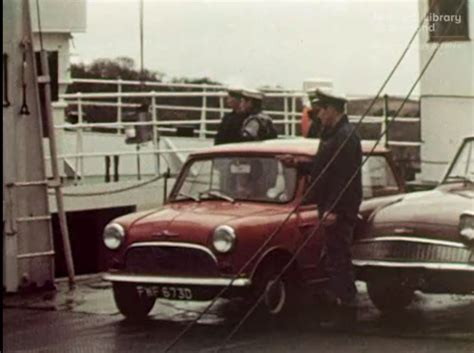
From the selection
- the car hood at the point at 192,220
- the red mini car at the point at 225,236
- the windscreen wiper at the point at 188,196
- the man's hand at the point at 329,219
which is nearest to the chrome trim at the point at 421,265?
the man's hand at the point at 329,219

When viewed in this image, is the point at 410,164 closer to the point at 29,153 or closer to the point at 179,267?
the point at 29,153

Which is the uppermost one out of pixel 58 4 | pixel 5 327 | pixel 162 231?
pixel 58 4

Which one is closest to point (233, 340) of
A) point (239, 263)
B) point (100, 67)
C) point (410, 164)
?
point (239, 263)

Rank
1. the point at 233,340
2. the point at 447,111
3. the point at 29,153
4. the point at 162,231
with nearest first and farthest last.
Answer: the point at 233,340 → the point at 162,231 → the point at 29,153 → the point at 447,111

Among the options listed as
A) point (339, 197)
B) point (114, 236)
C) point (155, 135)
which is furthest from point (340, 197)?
point (155, 135)

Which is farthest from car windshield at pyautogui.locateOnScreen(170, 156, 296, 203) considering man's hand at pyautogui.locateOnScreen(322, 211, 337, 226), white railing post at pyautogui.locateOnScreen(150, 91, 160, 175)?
white railing post at pyautogui.locateOnScreen(150, 91, 160, 175)

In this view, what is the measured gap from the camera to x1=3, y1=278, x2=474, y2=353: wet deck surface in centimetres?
1038

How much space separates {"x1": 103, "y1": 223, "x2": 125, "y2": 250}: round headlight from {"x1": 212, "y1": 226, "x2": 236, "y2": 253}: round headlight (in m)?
0.86

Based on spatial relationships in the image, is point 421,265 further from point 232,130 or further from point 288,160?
point 232,130

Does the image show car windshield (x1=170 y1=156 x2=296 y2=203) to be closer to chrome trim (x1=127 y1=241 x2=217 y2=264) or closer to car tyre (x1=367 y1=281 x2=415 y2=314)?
chrome trim (x1=127 y1=241 x2=217 y2=264)

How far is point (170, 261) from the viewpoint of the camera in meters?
11.4

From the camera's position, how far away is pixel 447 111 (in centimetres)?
1745

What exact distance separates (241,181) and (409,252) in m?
1.66

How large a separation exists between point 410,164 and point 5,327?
699 cm
